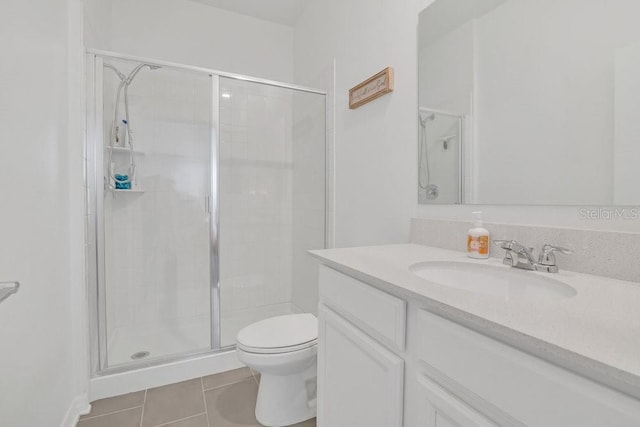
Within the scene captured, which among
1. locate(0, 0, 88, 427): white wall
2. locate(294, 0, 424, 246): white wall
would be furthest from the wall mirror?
locate(0, 0, 88, 427): white wall

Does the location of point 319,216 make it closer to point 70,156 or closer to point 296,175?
point 296,175

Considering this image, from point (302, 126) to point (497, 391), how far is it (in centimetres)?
232

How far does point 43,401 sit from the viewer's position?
1107 millimetres

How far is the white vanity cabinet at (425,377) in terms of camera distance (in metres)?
0.41

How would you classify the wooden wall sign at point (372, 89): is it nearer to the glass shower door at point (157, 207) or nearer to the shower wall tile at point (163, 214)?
the glass shower door at point (157, 207)

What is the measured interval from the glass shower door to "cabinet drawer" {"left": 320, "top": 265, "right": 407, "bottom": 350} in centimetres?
124

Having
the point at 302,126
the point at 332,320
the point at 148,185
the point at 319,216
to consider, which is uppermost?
the point at 302,126

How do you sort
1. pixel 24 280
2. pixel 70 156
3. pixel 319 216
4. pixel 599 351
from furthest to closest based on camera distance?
pixel 319 216
pixel 70 156
pixel 24 280
pixel 599 351

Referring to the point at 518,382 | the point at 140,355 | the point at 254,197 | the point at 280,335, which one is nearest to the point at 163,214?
the point at 254,197

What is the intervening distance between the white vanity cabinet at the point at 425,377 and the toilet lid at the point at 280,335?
11.1 inches

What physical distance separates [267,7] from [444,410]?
2913mm

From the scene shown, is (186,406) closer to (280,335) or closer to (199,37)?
(280,335)

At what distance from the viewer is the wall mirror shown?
793 millimetres

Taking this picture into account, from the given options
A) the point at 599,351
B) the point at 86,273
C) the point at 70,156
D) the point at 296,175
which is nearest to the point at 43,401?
the point at 86,273
